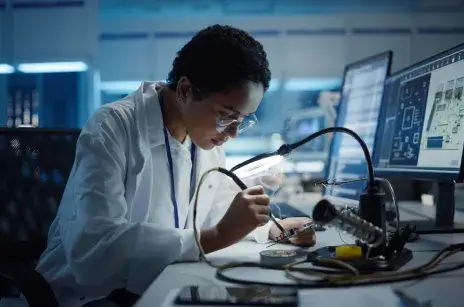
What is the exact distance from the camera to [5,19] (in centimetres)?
315

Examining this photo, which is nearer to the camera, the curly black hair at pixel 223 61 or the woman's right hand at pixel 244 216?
the woman's right hand at pixel 244 216

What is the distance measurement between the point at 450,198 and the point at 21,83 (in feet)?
9.44

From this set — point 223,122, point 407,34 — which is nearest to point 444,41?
point 407,34

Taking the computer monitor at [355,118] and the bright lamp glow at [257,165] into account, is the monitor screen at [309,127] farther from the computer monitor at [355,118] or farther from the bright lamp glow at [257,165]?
the bright lamp glow at [257,165]

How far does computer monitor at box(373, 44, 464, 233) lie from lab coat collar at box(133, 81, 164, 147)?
2.30ft

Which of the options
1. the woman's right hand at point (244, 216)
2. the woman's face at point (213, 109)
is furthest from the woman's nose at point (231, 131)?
the woman's right hand at point (244, 216)

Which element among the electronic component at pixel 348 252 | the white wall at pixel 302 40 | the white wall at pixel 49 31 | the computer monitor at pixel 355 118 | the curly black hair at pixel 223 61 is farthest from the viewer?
the white wall at pixel 302 40

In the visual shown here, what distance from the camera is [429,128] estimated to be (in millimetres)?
1231

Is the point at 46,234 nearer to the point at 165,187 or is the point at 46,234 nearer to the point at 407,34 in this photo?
the point at 165,187

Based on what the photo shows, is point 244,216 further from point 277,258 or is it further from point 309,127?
point 309,127

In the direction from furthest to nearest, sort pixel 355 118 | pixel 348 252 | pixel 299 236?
pixel 355 118, pixel 299 236, pixel 348 252

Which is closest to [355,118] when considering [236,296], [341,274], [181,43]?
[341,274]

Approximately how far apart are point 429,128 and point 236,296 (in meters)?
0.82

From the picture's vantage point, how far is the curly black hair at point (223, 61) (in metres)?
1.09
